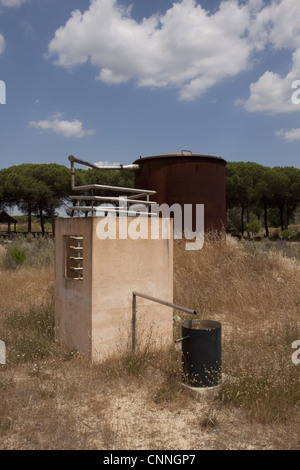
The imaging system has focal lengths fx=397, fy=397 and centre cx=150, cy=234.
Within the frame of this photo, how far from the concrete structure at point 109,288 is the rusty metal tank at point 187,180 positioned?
16.6ft

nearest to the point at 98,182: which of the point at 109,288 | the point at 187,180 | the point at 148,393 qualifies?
the point at 187,180

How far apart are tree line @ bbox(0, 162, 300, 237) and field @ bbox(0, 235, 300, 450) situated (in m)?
20.7

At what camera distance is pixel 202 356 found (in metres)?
3.84

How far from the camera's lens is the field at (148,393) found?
3068mm

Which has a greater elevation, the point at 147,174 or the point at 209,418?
the point at 147,174

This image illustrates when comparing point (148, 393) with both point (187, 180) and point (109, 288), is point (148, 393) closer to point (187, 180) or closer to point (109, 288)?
point (109, 288)

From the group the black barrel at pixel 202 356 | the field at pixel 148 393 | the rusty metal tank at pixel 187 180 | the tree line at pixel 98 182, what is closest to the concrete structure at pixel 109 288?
the field at pixel 148 393

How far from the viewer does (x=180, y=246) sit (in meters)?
9.23

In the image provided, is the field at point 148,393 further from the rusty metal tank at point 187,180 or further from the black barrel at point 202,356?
the rusty metal tank at point 187,180

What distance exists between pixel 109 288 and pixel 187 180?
20.0ft

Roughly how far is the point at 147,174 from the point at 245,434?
26.4 ft

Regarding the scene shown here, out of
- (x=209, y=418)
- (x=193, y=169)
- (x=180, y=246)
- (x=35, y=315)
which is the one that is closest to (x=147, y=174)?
(x=193, y=169)
